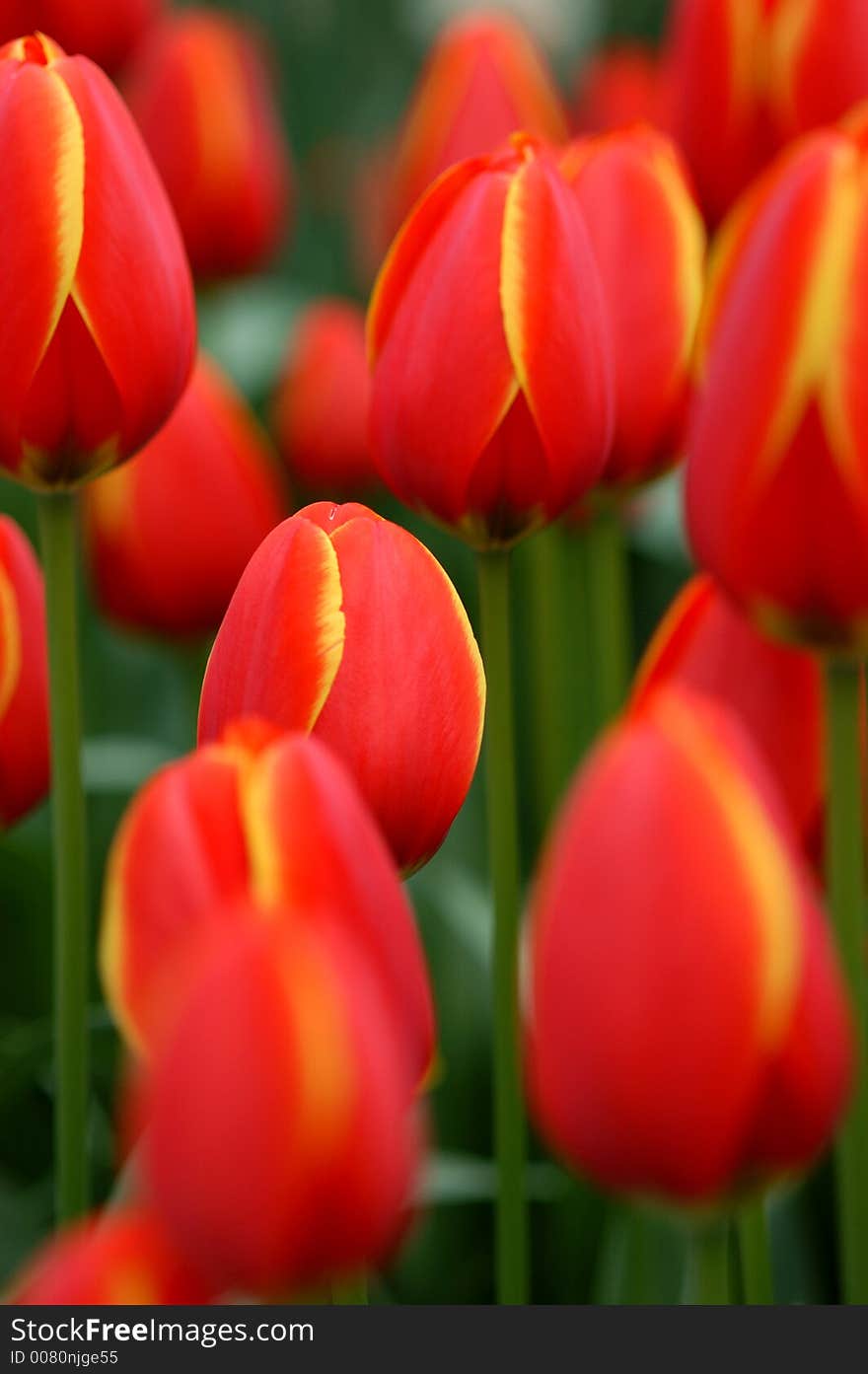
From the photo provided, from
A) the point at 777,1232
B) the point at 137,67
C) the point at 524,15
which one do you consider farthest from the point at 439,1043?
the point at 524,15

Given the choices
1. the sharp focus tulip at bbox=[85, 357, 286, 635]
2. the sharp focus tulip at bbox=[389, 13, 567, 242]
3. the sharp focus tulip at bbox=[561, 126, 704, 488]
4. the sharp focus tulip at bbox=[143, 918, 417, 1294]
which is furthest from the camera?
the sharp focus tulip at bbox=[389, 13, 567, 242]

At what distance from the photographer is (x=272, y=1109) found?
12.8 inches

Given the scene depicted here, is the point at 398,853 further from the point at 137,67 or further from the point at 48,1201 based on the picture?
the point at 137,67

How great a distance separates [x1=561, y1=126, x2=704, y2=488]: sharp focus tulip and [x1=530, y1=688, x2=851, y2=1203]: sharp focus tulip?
35cm

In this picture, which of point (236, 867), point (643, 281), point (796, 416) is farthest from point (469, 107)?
point (236, 867)

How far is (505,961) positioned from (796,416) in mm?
191

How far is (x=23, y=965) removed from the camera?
38.5 inches

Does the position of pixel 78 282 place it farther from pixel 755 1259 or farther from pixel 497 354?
pixel 755 1259

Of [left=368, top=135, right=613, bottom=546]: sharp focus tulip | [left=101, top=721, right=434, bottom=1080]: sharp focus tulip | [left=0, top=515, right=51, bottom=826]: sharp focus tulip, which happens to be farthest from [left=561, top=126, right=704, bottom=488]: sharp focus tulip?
[left=101, top=721, right=434, bottom=1080]: sharp focus tulip

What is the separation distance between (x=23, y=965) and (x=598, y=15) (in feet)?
4.72

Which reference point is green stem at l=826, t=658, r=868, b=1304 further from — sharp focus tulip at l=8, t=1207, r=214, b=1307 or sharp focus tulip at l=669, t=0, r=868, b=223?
sharp focus tulip at l=669, t=0, r=868, b=223

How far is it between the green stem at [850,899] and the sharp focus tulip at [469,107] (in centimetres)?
64

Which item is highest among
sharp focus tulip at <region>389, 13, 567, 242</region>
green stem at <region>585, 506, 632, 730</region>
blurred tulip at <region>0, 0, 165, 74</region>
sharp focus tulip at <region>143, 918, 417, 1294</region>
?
blurred tulip at <region>0, 0, 165, 74</region>

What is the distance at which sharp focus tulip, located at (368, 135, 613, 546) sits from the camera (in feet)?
1.88
